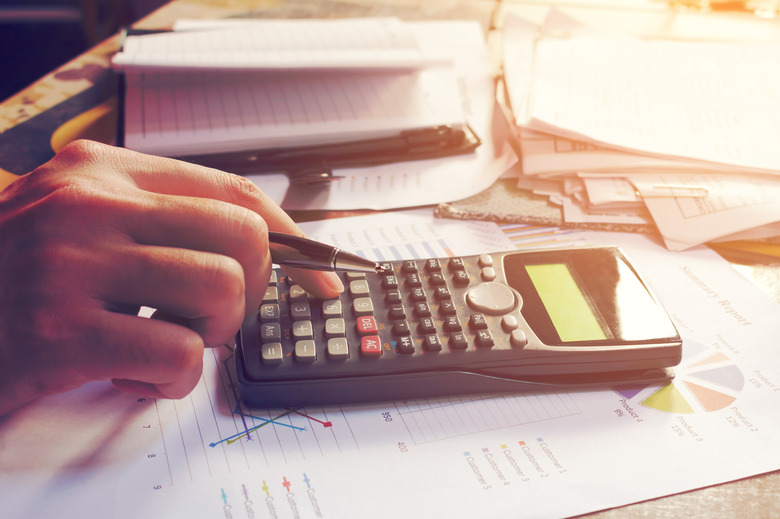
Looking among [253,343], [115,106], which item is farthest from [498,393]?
[115,106]

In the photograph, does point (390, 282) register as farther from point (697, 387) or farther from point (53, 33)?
point (53, 33)

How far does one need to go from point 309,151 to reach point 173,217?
0.85 ft

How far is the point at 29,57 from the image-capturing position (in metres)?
1.66

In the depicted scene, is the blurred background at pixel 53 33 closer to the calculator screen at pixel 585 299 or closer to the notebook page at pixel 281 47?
the notebook page at pixel 281 47

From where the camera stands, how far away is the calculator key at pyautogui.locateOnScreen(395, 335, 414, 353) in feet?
1.21

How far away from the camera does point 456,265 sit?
0.44 metres

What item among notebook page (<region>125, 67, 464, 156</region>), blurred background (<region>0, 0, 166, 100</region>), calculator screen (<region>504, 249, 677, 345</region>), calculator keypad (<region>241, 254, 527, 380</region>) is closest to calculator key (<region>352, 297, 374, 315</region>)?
calculator keypad (<region>241, 254, 527, 380</region>)

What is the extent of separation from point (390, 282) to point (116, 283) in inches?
6.8

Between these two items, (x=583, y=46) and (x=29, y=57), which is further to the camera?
(x=29, y=57)

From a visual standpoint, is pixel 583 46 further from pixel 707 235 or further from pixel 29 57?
pixel 29 57

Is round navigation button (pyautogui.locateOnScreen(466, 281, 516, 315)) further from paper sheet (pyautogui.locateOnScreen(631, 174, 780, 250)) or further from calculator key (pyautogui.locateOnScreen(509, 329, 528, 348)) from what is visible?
paper sheet (pyautogui.locateOnScreen(631, 174, 780, 250))

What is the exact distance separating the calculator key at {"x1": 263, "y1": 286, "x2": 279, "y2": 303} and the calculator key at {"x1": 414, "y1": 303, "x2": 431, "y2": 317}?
9 cm

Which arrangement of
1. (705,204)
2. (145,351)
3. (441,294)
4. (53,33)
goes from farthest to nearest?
(53,33), (705,204), (441,294), (145,351)

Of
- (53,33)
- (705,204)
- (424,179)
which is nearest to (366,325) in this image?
(424,179)
